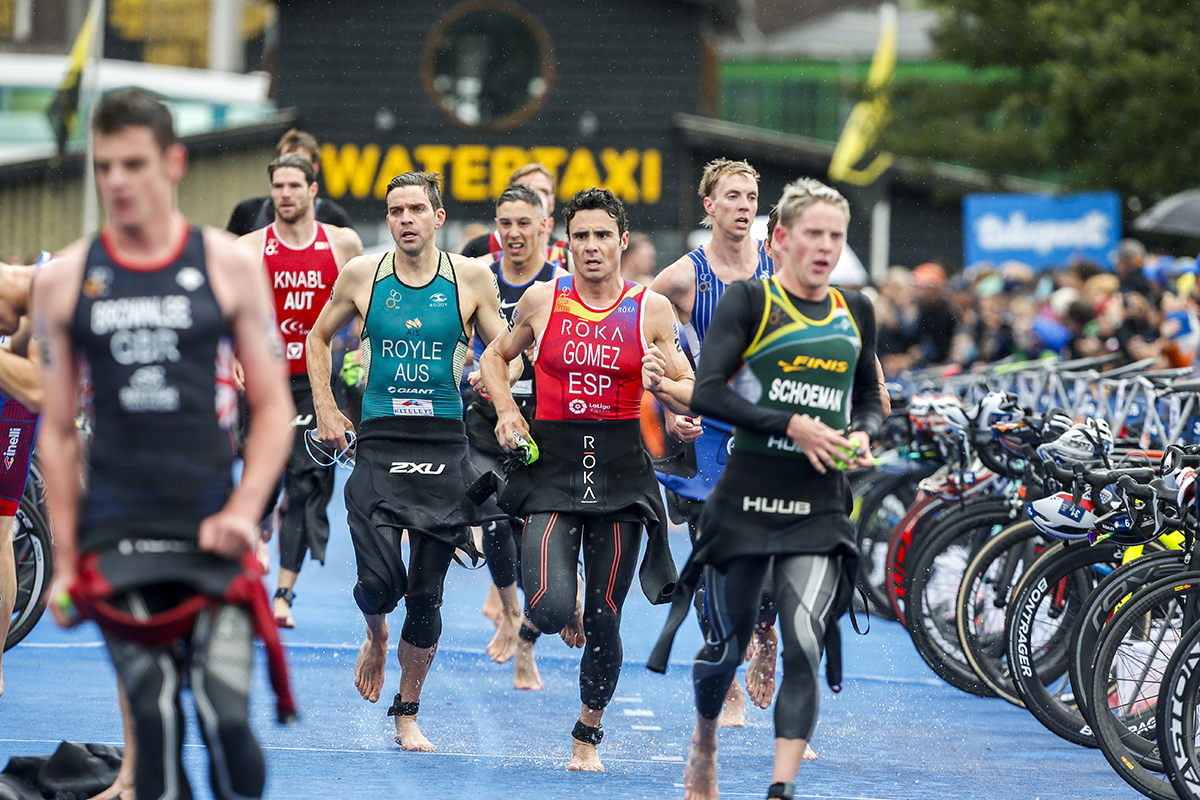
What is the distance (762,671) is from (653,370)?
2.06 metres

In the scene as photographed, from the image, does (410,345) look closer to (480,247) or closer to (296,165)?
(296,165)

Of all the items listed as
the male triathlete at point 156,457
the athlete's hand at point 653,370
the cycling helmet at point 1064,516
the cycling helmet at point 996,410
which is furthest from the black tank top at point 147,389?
the cycling helmet at point 996,410

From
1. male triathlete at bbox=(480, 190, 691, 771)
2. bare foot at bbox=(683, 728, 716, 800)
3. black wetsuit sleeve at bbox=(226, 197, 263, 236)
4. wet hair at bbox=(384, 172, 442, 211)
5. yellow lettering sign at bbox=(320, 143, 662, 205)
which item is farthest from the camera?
yellow lettering sign at bbox=(320, 143, 662, 205)

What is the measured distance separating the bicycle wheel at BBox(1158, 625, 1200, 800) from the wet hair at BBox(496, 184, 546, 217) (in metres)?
4.16

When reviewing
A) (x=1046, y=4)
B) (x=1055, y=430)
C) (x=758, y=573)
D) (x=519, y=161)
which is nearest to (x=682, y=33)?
(x=519, y=161)

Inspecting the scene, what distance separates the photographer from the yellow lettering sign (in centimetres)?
3125

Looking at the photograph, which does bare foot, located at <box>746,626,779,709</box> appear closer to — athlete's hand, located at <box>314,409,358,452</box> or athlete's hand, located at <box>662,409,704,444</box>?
athlete's hand, located at <box>662,409,704,444</box>

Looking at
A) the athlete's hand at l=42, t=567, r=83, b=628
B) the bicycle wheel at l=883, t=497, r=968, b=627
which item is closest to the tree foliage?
the bicycle wheel at l=883, t=497, r=968, b=627

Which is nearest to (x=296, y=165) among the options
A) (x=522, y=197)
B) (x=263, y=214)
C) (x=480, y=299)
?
(x=263, y=214)

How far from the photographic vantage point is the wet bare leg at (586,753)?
22.1 ft

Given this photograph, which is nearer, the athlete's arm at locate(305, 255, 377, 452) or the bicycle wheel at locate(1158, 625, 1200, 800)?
the bicycle wheel at locate(1158, 625, 1200, 800)

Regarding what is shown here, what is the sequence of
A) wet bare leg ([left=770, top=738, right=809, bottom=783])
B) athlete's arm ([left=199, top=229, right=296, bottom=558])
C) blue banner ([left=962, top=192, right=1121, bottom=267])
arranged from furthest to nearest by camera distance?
blue banner ([left=962, top=192, right=1121, bottom=267]) → wet bare leg ([left=770, top=738, right=809, bottom=783]) → athlete's arm ([left=199, top=229, right=296, bottom=558])

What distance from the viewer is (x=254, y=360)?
4324 millimetres

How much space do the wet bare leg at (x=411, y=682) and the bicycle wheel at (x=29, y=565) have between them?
87.4 inches
